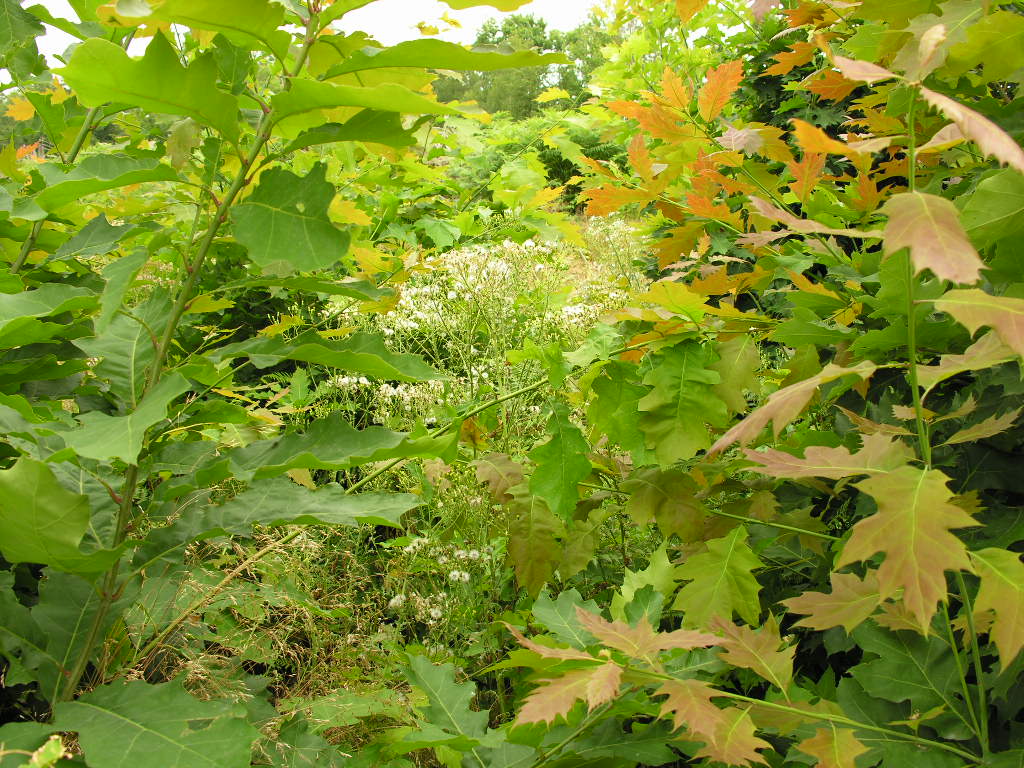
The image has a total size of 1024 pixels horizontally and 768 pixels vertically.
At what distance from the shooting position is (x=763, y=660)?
1014 millimetres

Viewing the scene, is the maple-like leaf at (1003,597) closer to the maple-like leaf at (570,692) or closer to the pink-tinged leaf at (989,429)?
the pink-tinged leaf at (989,429)

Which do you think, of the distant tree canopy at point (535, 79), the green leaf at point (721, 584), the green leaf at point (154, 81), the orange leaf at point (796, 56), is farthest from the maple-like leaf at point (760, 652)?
the distant tree canopy at point (535, 79)

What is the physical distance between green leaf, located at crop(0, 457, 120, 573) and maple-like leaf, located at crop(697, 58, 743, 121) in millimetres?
1332

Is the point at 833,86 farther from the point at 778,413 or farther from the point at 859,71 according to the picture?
the point at 778,413

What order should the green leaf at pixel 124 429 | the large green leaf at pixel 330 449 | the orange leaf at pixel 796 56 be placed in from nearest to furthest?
1. the green leaf at pixel 124 429
2. the large green leaf at pixel 330 449
3. the orange leaf at pixel 796 56

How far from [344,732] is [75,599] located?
0.95 metres

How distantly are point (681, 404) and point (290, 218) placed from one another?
30.7 inches

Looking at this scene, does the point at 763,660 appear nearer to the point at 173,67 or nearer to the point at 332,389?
the point at 173,67

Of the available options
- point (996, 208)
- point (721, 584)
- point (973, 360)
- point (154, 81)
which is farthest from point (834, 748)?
point (154, 81)

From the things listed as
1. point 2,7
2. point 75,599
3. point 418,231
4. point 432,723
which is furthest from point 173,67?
point 418,231

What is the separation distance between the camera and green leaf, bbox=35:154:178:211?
2.95 ft

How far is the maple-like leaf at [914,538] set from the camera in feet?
2.37

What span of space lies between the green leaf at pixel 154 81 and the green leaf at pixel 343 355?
269 mm

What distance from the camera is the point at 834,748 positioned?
88cm
